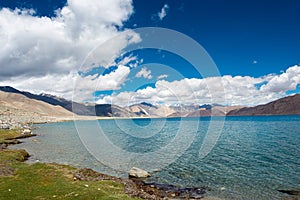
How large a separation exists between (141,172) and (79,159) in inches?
830

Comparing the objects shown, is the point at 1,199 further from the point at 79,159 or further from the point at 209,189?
the point at 79,159

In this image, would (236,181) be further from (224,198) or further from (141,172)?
(141,172)

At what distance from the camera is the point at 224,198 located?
28266mm

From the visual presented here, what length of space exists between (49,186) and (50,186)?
12cm

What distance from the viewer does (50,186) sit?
1110 inches

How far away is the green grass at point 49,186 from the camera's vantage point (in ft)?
80.5

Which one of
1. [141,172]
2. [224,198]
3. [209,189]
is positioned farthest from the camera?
[141,172]

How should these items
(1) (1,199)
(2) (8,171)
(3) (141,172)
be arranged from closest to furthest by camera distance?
(1) (1,199)
(2) (8,171)
(3) (141,172)

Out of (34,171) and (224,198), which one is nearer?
(224,198)

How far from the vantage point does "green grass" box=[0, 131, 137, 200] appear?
2455cm

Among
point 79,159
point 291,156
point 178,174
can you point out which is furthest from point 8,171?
point 291,156

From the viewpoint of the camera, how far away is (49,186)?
28203 mm

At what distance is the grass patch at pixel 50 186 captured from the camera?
2456 cm

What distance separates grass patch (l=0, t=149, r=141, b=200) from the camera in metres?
24.6
